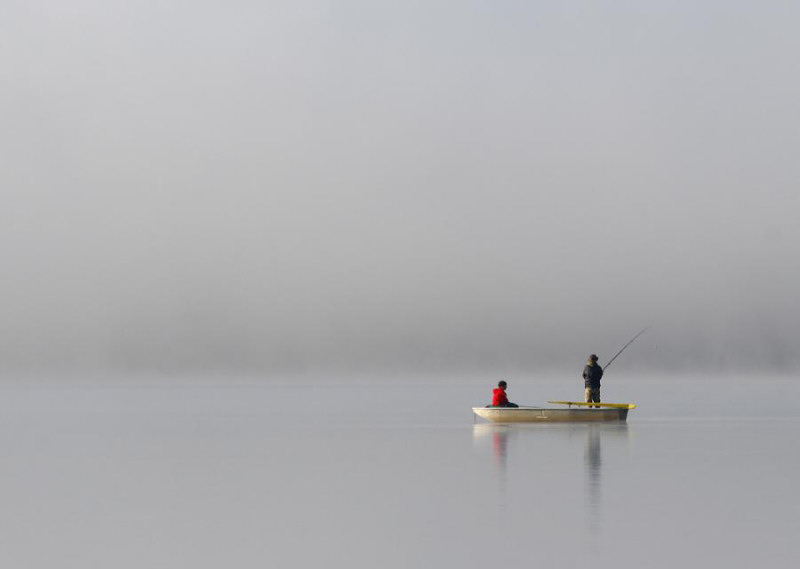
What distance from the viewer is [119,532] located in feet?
58.9

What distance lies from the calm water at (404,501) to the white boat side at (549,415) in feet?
9.23

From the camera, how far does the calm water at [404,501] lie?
1585 centimetres

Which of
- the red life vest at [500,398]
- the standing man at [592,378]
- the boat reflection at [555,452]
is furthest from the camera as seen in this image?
the red life vest at [500,398]

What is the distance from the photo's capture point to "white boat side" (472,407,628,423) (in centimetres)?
4347

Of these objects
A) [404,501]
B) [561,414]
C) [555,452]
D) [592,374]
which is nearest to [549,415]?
[561,414]

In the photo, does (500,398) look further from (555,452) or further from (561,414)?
(555,452)

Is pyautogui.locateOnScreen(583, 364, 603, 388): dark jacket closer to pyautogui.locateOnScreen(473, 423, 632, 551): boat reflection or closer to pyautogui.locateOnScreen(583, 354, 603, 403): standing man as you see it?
pyautogui.locateOnScreen(583, 354, 603, 403): standing man

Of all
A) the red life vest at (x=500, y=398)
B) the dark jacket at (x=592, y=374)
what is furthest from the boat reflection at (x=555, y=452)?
the dark jacket at (x=592, y=374)

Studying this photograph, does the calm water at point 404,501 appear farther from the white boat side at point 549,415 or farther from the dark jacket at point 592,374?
the white boat side at point 549,415

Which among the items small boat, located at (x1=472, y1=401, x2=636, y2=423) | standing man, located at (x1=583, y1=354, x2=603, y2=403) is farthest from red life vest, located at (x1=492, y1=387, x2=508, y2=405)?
standing man, located at (x1=583, y1=354, x2=603, y2=403)

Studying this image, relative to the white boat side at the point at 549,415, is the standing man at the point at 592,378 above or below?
above

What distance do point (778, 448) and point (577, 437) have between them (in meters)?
6.61

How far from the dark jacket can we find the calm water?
2.60 m

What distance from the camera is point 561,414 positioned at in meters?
43.8
